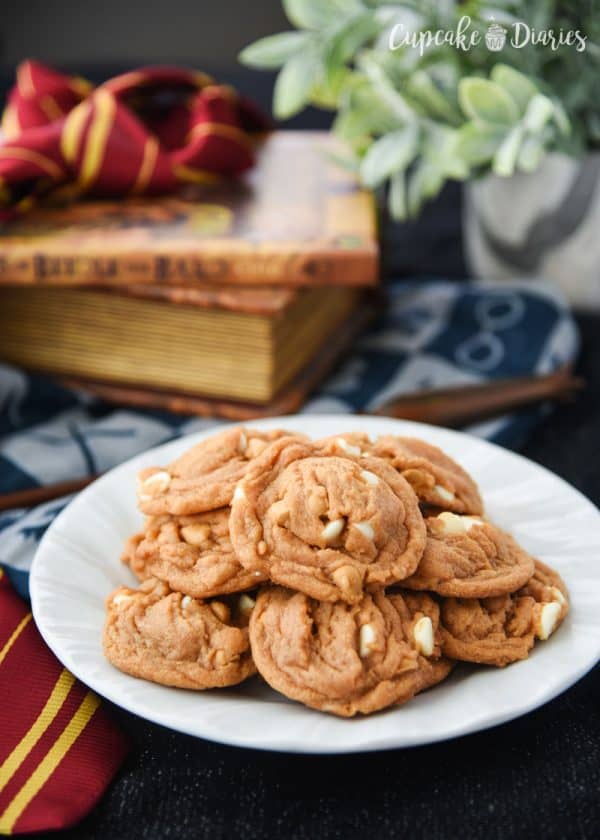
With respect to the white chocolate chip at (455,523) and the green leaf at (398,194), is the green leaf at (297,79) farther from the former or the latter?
→ the white chocolate chip at (455,523)

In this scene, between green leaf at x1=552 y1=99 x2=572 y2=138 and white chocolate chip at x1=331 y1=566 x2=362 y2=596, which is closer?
white chocolate chip at x1=331 y1=566 x2=362 y2=596

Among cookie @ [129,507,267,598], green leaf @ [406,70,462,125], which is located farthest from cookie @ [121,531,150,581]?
green leaf @ [406,70,462,125]

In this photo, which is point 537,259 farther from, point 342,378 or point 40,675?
point 40,675

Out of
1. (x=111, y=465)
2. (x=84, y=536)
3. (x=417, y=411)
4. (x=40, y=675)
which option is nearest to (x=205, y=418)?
(x=111, y=465)

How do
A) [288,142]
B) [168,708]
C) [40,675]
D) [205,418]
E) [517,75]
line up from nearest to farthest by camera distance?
[168,708] → [40,675] → [517,75] → [205,418] → [288,142]

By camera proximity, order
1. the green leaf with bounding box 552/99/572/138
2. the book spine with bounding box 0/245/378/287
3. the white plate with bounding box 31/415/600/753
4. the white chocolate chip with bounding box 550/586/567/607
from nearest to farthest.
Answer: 1. the white plate with bounding box 31/415/600/753
2. the white chocolate chip with bounding box 550/586/567/607
3. the green leaf with bounding box 552/99/572/138
4. the book spine with bounding box 0/245/378/287

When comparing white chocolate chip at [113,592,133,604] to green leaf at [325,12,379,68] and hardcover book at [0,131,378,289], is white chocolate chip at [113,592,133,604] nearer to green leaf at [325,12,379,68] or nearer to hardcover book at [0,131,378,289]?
hardcover book at [0,131,378,289]
